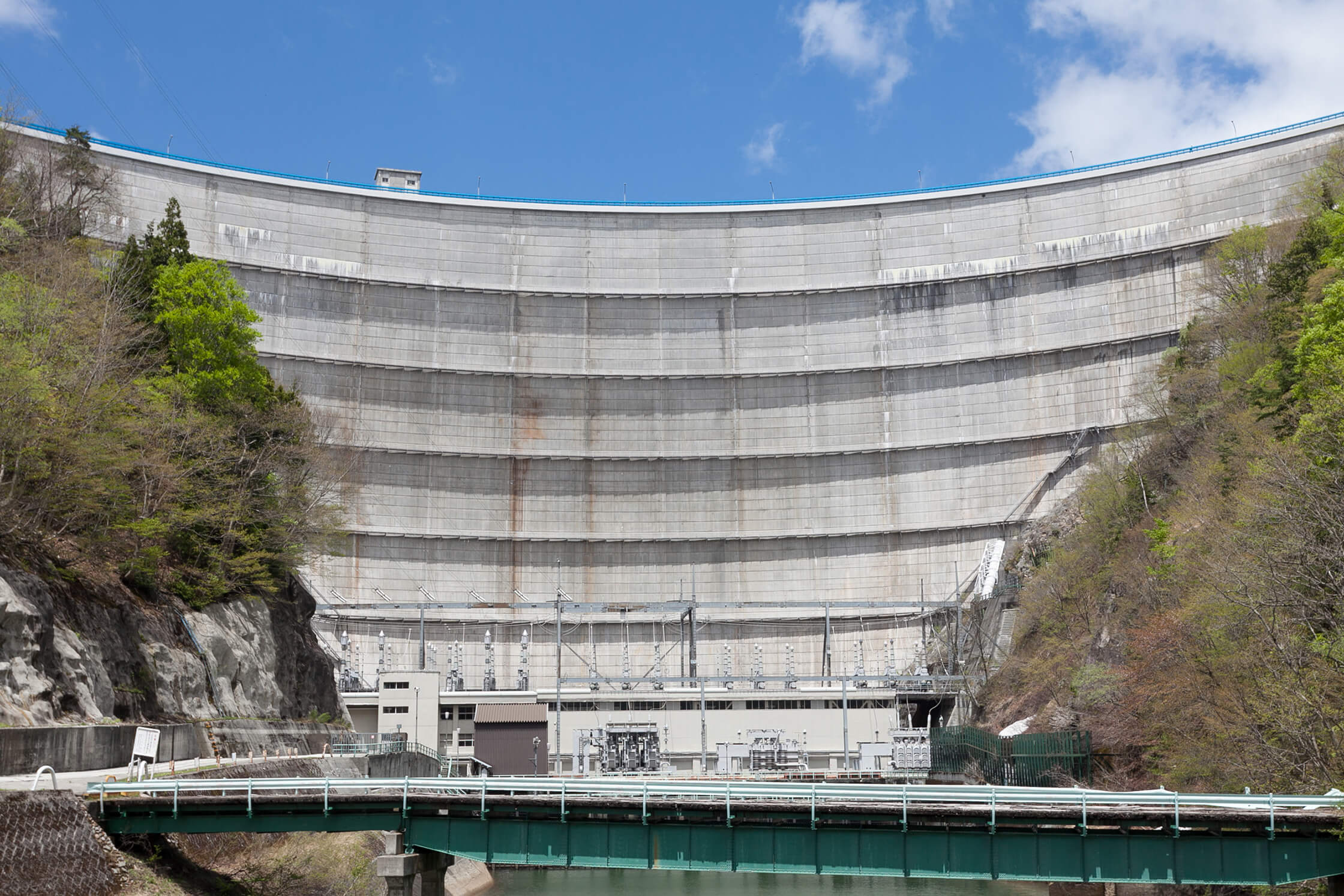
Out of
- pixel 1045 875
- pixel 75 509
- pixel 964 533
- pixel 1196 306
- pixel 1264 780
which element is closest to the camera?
pixel 1045 875

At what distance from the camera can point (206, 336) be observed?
44.5 meters

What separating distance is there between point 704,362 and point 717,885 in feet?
120

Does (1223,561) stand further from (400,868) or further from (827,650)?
(827,650)

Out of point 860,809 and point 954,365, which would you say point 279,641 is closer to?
point 860,809

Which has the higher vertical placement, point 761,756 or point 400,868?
point 400,868

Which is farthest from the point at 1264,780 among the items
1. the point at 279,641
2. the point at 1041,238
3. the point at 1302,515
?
the point at 1041,238

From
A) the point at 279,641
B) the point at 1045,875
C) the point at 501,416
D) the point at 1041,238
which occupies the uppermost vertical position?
the point at 1041,238

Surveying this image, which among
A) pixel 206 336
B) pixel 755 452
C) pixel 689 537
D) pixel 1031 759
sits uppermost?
pixel 755 452

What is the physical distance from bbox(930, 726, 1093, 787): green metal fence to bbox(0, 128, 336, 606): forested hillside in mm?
25857

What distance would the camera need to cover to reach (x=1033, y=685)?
183 ft

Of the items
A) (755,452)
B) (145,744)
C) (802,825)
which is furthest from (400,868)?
(755,452)

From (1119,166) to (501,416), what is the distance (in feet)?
123

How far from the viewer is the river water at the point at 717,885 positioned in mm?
41000

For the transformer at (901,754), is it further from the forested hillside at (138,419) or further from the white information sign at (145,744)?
the white information sign at (145,744)
